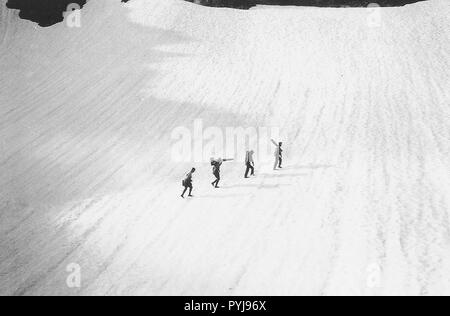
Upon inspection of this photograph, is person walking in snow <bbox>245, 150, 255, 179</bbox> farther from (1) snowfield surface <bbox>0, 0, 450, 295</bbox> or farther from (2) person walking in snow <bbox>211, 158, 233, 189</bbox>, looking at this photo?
(2) person walking in snow <bbox>211, 158, 233, 189</bbox>

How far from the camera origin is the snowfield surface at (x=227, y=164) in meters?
10.3

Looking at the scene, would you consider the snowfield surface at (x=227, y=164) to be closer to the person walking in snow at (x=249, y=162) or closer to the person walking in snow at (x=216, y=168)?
the person walking in snow at (x=216, y=168)

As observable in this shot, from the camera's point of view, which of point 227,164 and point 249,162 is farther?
point 227,164

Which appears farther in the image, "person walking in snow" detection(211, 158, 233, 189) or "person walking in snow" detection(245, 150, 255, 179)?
"person walking in snow" detection(245, 150, 255, 179)

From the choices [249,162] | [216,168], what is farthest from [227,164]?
[216,168]

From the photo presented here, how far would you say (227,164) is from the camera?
1641cm

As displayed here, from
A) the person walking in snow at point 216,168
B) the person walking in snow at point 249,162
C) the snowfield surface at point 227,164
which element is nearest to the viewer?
the snowfield surface at point 227,164

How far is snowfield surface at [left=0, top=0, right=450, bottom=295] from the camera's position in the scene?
1030 centimetres

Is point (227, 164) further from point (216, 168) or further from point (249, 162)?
point (216, 168)

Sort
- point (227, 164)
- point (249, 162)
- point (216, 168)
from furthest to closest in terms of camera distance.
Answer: point (227, 164) < point (249, 162) < point (216, 168)

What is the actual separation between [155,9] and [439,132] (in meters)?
22.7

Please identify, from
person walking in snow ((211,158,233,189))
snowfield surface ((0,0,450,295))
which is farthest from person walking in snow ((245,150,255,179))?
person walking in snow ((211,158,233,189))

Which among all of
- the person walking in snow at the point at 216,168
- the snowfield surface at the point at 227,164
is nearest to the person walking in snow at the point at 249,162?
the snowfield surface at the point at 227,164
